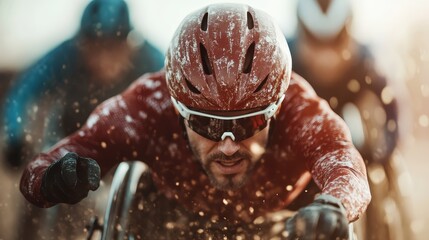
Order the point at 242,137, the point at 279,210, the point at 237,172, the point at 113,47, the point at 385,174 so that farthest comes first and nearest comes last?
→ the point at 113,47 < the point at 385,174 < the point at 279,210 < the point at 237,172 < the point at 242,137

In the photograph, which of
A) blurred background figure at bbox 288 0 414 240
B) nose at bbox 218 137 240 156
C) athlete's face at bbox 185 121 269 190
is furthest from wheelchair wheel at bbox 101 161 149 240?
blurred background figure at bbox 288 0 414 240

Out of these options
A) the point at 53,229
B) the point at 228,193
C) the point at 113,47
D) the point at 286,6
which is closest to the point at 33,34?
the point at 113,47

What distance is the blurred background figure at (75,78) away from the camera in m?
2.09

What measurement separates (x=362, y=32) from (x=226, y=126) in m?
0.75

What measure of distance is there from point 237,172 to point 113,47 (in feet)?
2.62

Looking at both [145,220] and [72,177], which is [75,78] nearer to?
[145,220]

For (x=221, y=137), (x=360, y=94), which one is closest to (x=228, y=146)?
(x=221, y=137)

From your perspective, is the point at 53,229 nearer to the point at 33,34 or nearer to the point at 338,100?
the point at 33,34

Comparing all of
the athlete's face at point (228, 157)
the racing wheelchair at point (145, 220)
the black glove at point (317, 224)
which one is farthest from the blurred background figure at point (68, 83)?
the black glove at point (317, 224)

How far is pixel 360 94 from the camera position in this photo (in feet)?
6.64

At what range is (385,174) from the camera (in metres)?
1.86

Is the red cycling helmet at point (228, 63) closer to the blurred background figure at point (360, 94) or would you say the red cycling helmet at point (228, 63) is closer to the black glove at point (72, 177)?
the black glove at point (72, 177)

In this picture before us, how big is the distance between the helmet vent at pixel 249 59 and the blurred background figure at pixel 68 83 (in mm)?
699

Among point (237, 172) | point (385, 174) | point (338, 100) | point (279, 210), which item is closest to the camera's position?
point (237, 172)
